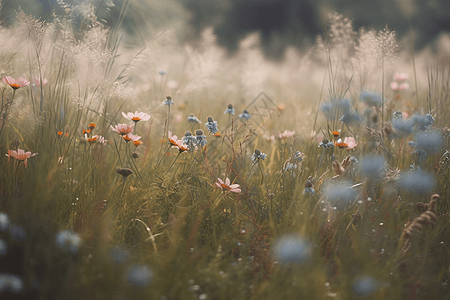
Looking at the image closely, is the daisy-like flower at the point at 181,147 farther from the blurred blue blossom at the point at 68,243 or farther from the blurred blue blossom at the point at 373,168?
the blurred blue blossom at the point at 373,168

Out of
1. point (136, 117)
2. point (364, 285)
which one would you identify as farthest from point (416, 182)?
point (136, 117)

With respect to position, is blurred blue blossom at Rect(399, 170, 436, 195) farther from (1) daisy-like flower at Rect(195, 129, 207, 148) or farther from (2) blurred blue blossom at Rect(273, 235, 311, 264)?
(1) daisy-like flower at Rect(195, 129, 207, 148)

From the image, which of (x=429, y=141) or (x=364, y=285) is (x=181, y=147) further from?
(x=429, y=141)

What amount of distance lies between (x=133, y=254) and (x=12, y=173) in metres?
0.64

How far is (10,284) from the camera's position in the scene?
866 millimetres

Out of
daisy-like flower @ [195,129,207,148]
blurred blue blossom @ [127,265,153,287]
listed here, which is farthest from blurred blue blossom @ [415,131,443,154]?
blurred blue blossom @ [127,265,153,287]

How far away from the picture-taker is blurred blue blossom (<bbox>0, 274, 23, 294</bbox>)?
2.81 ft

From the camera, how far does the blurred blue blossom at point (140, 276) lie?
912 millimetres

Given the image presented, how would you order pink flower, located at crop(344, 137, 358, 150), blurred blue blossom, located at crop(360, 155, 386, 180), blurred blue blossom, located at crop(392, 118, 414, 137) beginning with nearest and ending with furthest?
blurred blue blossom, located at crop(360, 155, 386, 180) → blurred blue blossom, located at crop(392, 118, 414, 137) → pink flower, located at crop(344, 137, 358, 150)

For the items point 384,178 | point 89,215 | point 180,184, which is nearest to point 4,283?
point 89,215

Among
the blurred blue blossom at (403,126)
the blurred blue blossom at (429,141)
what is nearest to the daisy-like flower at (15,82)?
the blurred blue blossom at (403,126)

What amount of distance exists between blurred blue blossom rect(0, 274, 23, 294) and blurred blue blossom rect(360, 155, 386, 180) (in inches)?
49.0

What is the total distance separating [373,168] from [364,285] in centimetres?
51

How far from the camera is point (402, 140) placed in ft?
6.03
